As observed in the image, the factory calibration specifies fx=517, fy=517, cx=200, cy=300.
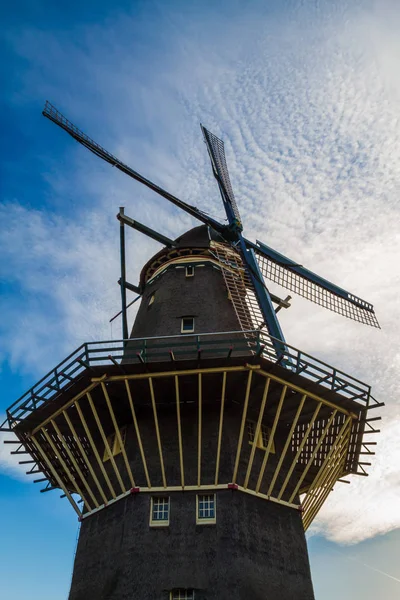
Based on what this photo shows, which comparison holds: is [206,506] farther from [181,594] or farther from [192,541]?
[181,594]

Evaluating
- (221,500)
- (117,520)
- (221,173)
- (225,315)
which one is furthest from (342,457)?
(221,173)

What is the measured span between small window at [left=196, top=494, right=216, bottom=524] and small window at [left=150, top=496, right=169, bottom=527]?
982 millimetres

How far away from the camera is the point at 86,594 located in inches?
598

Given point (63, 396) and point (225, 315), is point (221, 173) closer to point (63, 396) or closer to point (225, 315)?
point (225, 315)

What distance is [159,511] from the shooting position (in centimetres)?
1574

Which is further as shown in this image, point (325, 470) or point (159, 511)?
point (325, 470)

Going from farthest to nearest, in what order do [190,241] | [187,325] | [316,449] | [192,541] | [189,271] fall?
[190,241] → [189,271] → [187,325] → [316,449] → [192,541]

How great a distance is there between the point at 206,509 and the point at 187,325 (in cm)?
697

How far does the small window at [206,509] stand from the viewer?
1536cm

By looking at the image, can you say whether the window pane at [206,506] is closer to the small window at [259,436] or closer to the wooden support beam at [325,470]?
the small window at [259,436]

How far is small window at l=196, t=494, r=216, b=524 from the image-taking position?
15.4 metres

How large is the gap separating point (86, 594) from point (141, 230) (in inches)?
586

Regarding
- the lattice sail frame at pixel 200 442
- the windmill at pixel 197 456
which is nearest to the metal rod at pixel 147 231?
the windmill at pixel 197 456

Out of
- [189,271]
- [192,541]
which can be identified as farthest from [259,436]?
[189,271]
